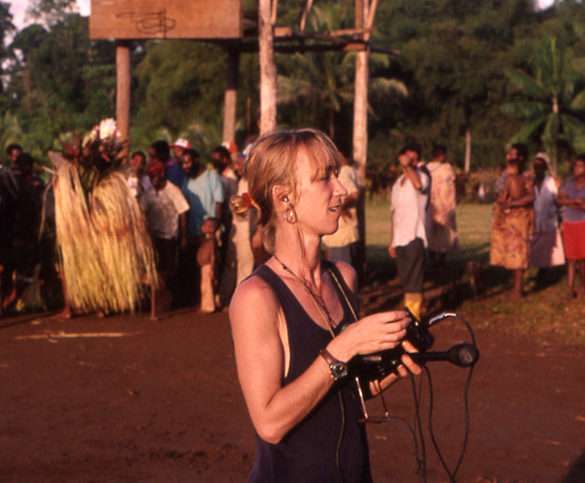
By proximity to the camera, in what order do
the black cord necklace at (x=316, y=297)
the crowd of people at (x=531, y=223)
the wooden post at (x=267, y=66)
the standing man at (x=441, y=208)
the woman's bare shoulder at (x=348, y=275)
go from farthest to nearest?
the standing man at (x=441, y=208) < the crowd of people at (x=531, y=223) < the wooden post at (x=267, y=66) < the woman's bare shoulder at (x=348, y=275) < the black cord necklace at (x=316, y=297)

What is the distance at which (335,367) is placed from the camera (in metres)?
2.56

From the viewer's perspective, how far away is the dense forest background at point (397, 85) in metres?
45.8

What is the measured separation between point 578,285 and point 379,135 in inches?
1546

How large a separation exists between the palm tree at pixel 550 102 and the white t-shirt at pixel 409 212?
37083 millimetres

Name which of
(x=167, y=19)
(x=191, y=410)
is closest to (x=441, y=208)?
(x=167, y=19)

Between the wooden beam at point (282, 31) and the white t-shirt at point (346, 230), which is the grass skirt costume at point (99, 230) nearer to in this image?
the white t-shirt at point (346, 230)

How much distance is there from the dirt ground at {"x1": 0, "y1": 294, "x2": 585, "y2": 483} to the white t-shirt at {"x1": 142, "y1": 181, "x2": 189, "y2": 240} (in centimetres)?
125

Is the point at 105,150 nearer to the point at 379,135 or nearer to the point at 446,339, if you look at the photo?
the point at 446,339

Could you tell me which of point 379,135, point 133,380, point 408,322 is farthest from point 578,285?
point 379,135

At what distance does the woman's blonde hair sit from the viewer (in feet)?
9.09

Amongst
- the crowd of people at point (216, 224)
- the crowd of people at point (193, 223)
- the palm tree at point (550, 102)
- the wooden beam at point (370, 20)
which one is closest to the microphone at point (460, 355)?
the crowd of people at point (216, 224)

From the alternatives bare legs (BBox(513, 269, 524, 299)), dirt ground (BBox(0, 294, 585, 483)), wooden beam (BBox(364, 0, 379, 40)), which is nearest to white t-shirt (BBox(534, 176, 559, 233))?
bare legs (BBox(513, 269, 524, 299))

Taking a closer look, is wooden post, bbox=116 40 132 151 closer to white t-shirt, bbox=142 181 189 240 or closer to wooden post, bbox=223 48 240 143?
white t-shirt, bbox=142 181 189 240

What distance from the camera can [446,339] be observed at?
403 inches
